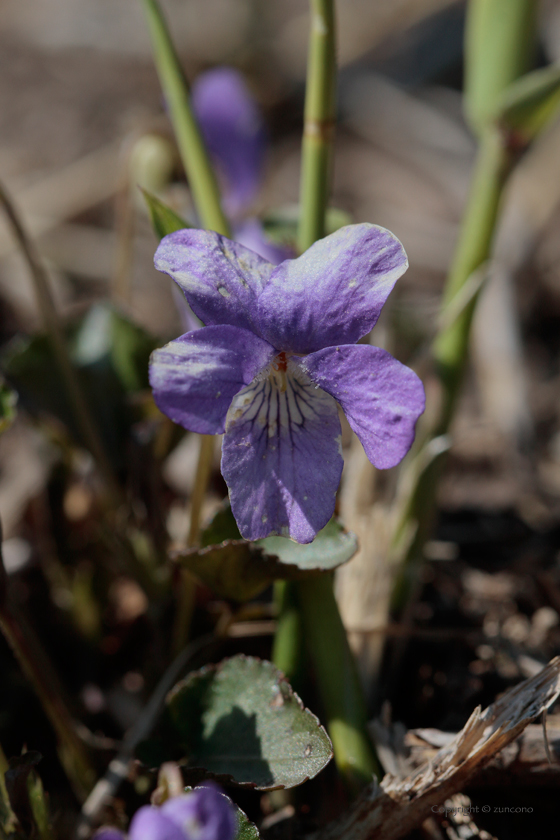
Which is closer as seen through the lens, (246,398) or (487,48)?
(246,398)

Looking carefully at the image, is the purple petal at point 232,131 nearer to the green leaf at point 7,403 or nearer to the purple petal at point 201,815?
the green leaf at point 7,403

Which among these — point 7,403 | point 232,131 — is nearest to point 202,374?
point 7,403

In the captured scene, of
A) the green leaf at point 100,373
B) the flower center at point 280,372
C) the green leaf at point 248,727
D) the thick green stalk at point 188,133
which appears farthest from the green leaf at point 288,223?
the green leaf at point 248,727

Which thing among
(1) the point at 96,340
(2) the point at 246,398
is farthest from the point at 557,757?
(1) the point at 96,340

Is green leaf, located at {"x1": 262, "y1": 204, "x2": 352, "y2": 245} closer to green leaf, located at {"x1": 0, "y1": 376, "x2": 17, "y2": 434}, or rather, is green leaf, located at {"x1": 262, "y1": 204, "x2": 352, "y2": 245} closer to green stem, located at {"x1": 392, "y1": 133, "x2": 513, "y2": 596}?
green stem, located at {"x1": 392, "y1": 133, "x2": 513, "y2": 596}

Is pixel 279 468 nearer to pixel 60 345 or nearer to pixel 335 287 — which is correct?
pixel 335 287

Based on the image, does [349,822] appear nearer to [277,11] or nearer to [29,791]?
[29,791]
